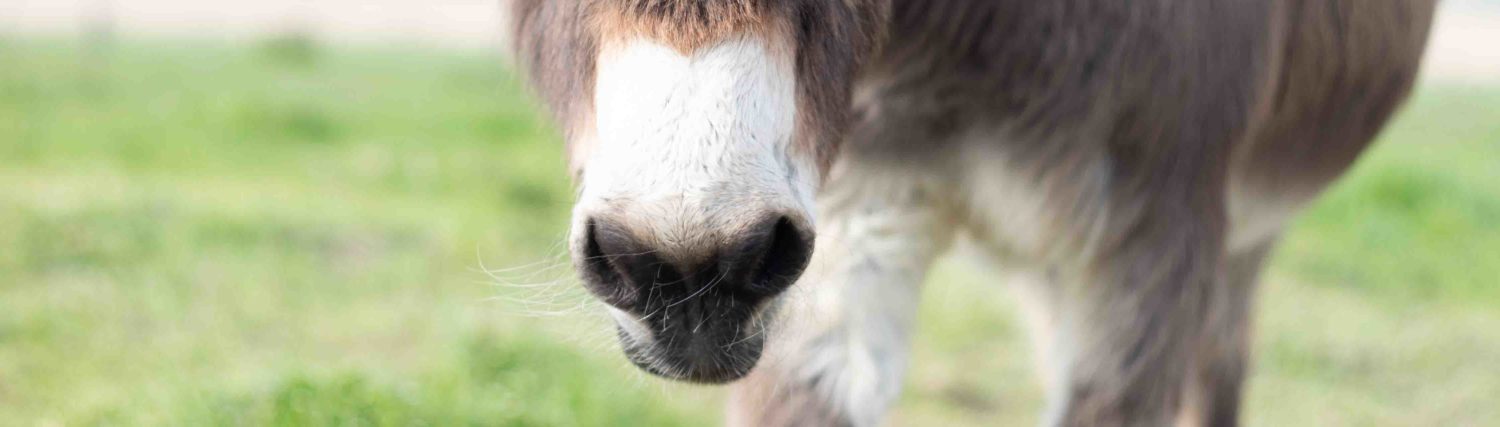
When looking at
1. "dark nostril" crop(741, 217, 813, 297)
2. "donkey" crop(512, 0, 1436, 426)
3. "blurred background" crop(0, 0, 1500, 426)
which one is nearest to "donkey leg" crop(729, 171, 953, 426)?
"donkey" crop(512, 0, 1436, 426)

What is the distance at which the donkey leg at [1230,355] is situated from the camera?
3.58m

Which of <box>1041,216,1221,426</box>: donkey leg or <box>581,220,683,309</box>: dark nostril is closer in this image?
<box>581,220,683,309</box>: dark nostril

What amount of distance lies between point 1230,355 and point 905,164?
172 centimetres

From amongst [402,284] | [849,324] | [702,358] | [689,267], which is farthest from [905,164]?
[402,284]

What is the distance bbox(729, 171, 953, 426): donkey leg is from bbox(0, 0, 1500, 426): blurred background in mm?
212

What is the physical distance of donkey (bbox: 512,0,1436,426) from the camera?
1478 mm

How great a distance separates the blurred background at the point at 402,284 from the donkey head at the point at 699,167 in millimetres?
309

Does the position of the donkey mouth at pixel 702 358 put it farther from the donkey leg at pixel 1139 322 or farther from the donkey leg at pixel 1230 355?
the donkey leg at pixel 1230 355

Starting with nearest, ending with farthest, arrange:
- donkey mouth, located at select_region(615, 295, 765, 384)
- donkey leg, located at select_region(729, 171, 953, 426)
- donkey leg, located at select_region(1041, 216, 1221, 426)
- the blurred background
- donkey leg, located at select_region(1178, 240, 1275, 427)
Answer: donkey mouth, located at select_region(615, 295, 765, 384) < donkey leg, located at select_region(1041, 216, 1221, 426) < donkey leg, located at select_region(729, 171, 953, 426) < the blurred background < donkey leg, located at select_region(1178, 240, 1275, 427)

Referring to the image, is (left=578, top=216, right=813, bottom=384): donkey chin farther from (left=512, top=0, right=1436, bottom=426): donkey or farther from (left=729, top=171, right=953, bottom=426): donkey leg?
(left=729, top=171, right=953, bottom=426): donkey leg

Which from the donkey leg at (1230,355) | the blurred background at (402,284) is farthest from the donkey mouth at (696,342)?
the donkey leg at (1230,355)

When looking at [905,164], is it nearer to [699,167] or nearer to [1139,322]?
[1139,322]

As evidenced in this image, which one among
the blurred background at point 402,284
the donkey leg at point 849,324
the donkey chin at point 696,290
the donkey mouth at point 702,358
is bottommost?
the blurred background at point 402,284

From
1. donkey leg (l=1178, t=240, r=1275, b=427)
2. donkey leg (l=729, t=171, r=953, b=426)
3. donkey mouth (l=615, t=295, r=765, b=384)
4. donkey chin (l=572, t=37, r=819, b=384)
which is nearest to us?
donkey chin (l=572, t=37, r=819, b=384)
